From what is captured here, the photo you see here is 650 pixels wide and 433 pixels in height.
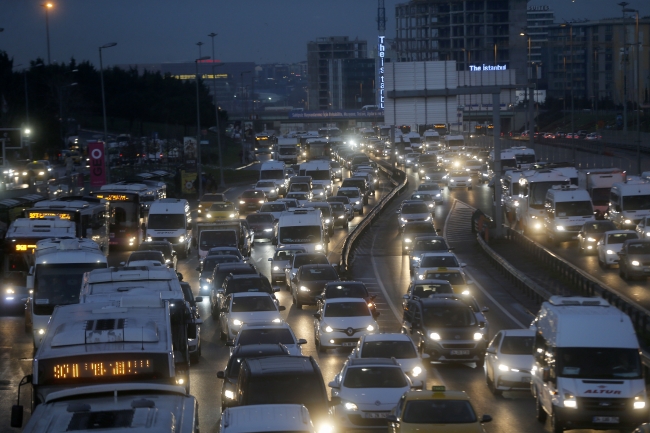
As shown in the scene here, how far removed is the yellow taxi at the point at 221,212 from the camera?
5409 cm

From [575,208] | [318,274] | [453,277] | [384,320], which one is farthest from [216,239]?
[575,208]

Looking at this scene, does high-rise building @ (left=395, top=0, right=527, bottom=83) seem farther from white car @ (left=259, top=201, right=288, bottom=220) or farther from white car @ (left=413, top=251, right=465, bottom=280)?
white car @ (left=413, top=251, right=465, bottom=280)

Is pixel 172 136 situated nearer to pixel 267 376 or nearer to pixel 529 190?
pixel 529 190

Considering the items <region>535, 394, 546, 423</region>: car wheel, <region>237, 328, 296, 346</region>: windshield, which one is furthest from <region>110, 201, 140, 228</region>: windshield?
<region>535, 394, 546, 423</region>: car wheel

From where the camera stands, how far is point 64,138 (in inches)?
4530

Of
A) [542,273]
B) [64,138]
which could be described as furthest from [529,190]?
[64,138]

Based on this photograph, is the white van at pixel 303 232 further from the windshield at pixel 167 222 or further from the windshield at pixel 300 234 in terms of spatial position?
the windshield at pixel 167 222

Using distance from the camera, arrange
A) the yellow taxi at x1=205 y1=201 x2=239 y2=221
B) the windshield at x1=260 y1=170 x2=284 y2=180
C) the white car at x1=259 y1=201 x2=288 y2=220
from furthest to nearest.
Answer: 1. the windshield at x1=260 y1=170 x2=284 y2=180
2. the yellow taxi at x1=205 y1=201 x2=239 y2=221
3. the white car at x1=259 y1=201 x2=288 y2=220

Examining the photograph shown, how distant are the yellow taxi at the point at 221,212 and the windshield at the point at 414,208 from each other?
8887 mm

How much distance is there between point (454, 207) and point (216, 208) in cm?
1631

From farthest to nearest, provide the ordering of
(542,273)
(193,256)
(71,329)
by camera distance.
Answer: (193,256), (542,273), (71,329)

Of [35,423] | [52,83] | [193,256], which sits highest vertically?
[52,83]

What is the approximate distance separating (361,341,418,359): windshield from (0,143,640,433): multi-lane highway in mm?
1471

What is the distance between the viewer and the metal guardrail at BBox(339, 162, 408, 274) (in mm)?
40550
